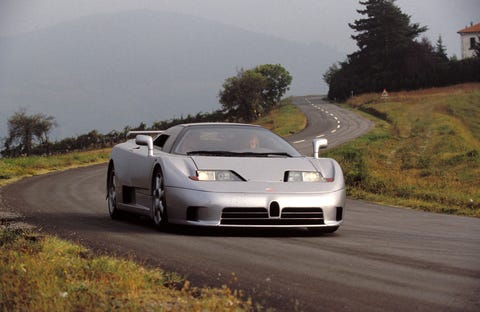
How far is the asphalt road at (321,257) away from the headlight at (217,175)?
681mm

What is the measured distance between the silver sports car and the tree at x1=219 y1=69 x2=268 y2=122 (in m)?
72.8

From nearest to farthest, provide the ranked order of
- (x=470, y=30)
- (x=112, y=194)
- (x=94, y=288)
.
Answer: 1. (x=94, y=288)
2. (x=112, y=194)
3. (x=470, y=30)

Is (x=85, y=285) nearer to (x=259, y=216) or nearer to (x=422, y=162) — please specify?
(x=259, y=216)

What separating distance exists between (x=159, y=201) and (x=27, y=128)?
84722mm

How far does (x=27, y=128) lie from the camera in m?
93.2

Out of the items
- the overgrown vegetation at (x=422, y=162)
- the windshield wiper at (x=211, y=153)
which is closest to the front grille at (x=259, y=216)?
the windshield wiper at (x=211, y=153)

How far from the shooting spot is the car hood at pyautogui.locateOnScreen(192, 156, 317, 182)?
35.5 feet

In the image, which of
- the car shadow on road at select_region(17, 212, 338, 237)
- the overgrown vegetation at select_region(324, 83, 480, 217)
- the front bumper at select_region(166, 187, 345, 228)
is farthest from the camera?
the overgrown vegetation at select_region(324, 83, 480, 217)

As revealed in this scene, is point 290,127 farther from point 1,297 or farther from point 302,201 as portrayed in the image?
point 1,297

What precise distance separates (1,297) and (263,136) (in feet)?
20.7

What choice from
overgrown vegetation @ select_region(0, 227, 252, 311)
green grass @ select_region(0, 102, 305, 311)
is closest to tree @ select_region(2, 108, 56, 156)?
green grass @ select_region(0, 102, 305, 311)

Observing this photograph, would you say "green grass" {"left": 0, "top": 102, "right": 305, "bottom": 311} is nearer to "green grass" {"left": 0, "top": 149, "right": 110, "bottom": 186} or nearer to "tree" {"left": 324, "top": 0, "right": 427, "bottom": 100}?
"green grass" {"left": 0, "top": 149, "right": 110, "bottom": 186}

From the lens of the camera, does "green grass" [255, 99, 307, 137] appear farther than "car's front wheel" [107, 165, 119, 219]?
Yes

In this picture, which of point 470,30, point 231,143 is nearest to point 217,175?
point 231,143
